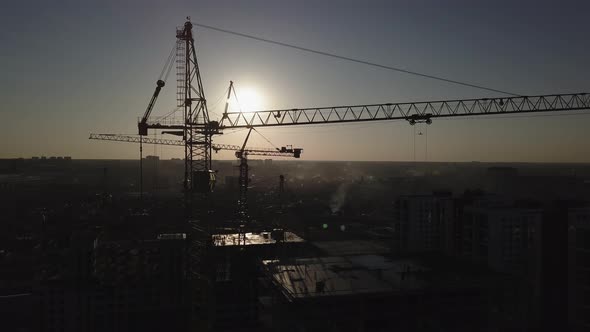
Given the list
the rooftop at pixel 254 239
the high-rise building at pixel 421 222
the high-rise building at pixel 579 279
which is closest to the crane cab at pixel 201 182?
the rooftop at pixel 254 239

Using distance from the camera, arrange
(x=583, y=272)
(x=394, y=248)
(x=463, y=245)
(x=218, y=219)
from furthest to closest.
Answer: (x=218, y=219)
(x=394, y=248)
(x=463, y=245)
(x=583, y=272)

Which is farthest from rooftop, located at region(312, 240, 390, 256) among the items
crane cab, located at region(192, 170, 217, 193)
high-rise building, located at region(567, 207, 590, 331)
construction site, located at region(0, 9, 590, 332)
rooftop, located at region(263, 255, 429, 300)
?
crane cab, located at region(192, 170, 217, 193)

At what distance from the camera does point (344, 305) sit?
1312 centimetres

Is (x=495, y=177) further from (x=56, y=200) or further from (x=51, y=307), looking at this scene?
(x=56, y=200)

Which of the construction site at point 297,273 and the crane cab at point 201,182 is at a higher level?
the crane cab at point 201,182

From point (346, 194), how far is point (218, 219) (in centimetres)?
3773

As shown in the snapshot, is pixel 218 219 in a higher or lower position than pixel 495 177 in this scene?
lower

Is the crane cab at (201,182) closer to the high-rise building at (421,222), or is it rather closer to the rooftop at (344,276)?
the rooftop at (344,276)

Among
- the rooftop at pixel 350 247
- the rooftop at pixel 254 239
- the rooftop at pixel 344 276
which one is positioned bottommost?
the rooftop at pixel 350 247

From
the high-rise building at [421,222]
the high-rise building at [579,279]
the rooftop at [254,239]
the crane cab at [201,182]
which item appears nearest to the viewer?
the high-rise building at [579,279]

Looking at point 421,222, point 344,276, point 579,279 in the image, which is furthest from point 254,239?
point 579,279

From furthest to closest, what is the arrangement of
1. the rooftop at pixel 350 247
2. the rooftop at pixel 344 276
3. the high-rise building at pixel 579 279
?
1. the rooftop at pixel 350 247
2. the high-rise building at pixel 579 279
3. the rooftop at pixel 344 276

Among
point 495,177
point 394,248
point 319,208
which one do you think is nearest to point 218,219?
point 319,208

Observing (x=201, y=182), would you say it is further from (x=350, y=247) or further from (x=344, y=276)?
(x=350, y=247)
